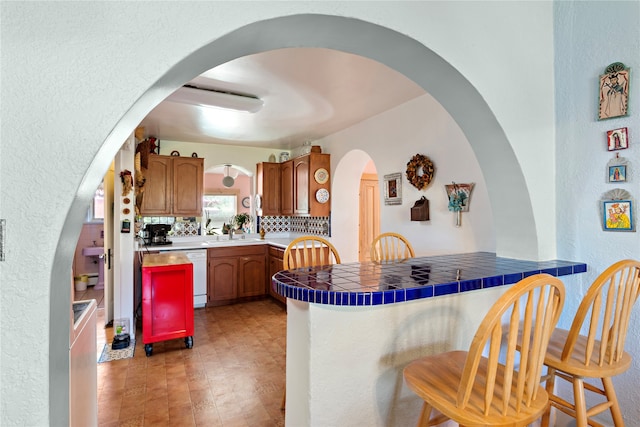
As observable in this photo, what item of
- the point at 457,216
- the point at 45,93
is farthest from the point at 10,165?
the point at 457,216

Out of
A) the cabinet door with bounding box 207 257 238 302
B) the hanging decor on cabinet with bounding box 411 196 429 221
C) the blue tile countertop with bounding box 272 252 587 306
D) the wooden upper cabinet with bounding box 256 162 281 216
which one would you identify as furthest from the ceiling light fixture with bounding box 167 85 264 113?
the cabinet door with bounding box 207 257 238 302

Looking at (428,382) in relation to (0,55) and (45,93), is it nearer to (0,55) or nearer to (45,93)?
(45,93)

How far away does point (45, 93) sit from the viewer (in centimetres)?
90

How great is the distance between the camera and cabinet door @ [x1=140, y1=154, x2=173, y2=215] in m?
4.48

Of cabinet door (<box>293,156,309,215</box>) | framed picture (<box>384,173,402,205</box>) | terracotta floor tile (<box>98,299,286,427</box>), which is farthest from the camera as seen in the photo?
cabinet door (<box>293,156,309,215</box>)

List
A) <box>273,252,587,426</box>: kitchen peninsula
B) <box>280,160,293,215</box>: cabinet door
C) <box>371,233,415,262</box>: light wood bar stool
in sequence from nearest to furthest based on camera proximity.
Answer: <box>273,252,587,426</box>: kitchen peninsula
<box>371,233,415,262</box>: light wood bar stool
<box>280,160,293,215</box>: cabinet door

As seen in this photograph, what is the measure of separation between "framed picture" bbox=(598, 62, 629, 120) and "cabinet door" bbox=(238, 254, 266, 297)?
4106 millimetres

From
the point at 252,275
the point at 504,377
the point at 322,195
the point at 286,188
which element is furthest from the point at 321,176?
the point at 504,377

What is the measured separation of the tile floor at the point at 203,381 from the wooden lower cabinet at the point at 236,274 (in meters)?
0.81

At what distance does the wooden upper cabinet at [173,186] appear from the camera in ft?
14.8

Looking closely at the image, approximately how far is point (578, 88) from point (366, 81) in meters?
1.44

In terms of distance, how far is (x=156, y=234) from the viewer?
457 centimetres

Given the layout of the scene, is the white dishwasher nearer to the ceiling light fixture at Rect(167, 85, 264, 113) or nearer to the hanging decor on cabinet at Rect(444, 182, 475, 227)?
the ceiling light fixture at Rect(167, 85, 264, 113)

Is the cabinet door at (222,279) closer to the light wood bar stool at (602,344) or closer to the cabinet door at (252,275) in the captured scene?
the cabinet door at (252,275)
